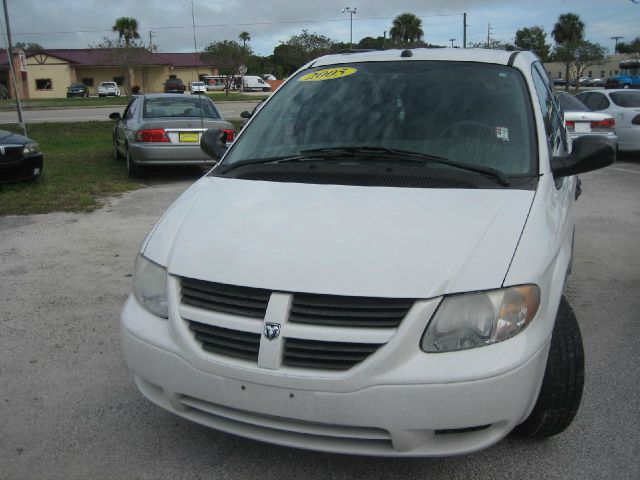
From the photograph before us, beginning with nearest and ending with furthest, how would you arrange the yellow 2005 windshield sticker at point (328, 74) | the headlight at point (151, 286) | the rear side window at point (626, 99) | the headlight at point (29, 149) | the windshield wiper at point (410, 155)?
the headlight at point (151, 286)
the windshield wiper at point (410, 155)
the yellow 2005 windshield sticker at point (328, 74)
the headlight at point (29, 149)
the rear side window at point (626, 99)

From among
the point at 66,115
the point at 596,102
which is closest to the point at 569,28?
the point at 66,115

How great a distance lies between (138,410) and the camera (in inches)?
129

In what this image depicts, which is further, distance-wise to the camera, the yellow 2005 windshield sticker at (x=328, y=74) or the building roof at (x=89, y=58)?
the building roof at (x=89, y=58)

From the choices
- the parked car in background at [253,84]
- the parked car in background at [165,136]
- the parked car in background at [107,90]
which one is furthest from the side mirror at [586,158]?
the parked car in background at [253,84]

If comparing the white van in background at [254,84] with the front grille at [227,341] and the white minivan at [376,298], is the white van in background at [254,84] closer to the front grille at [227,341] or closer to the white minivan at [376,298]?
the white minivan at [376,298]

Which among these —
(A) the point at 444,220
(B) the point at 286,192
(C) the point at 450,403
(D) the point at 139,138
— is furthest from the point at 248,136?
(D) the point at 139,138

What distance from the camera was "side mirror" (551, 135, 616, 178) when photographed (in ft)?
10.4

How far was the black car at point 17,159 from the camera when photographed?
9.18 m

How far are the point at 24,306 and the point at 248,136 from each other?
232 centimetres

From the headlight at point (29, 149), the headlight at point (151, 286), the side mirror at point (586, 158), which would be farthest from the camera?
the headlight at point (29, 149)

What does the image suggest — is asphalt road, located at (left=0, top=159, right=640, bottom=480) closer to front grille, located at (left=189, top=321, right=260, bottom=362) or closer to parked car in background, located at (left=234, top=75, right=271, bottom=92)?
front grille, located at (left=189, top=321, right=260, bottom=362)

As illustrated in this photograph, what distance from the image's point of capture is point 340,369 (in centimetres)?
229

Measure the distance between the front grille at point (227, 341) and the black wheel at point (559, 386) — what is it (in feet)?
4.11

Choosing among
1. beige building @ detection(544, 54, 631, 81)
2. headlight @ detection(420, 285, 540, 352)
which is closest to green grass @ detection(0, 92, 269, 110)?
headlight @ detection(420, 285, 540, 352)
